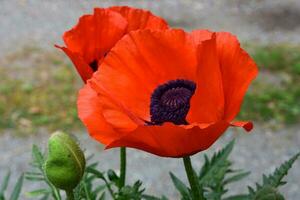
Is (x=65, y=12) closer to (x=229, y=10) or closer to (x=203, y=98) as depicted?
(x=229, y=10)

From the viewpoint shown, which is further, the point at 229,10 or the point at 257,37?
the point at 229,10

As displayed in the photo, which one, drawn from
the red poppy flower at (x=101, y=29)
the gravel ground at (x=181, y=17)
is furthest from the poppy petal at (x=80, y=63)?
the gravel ground at (x=181, y=17)

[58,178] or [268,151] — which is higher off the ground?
[268,151]

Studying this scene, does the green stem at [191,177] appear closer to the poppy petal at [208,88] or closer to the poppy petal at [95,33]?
the poppy petal at [208,88]

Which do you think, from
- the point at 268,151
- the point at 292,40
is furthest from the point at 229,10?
the point at 268,151

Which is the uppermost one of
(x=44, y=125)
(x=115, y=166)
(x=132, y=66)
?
(x=44, y=125)

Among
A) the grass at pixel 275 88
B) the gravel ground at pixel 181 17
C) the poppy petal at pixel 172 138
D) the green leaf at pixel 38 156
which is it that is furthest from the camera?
the gravel ground at pixel 181 17

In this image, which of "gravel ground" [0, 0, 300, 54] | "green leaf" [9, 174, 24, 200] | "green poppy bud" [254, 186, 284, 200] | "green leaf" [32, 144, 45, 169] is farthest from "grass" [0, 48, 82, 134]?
"green poppy bud" [254, 186, 284, 200]
